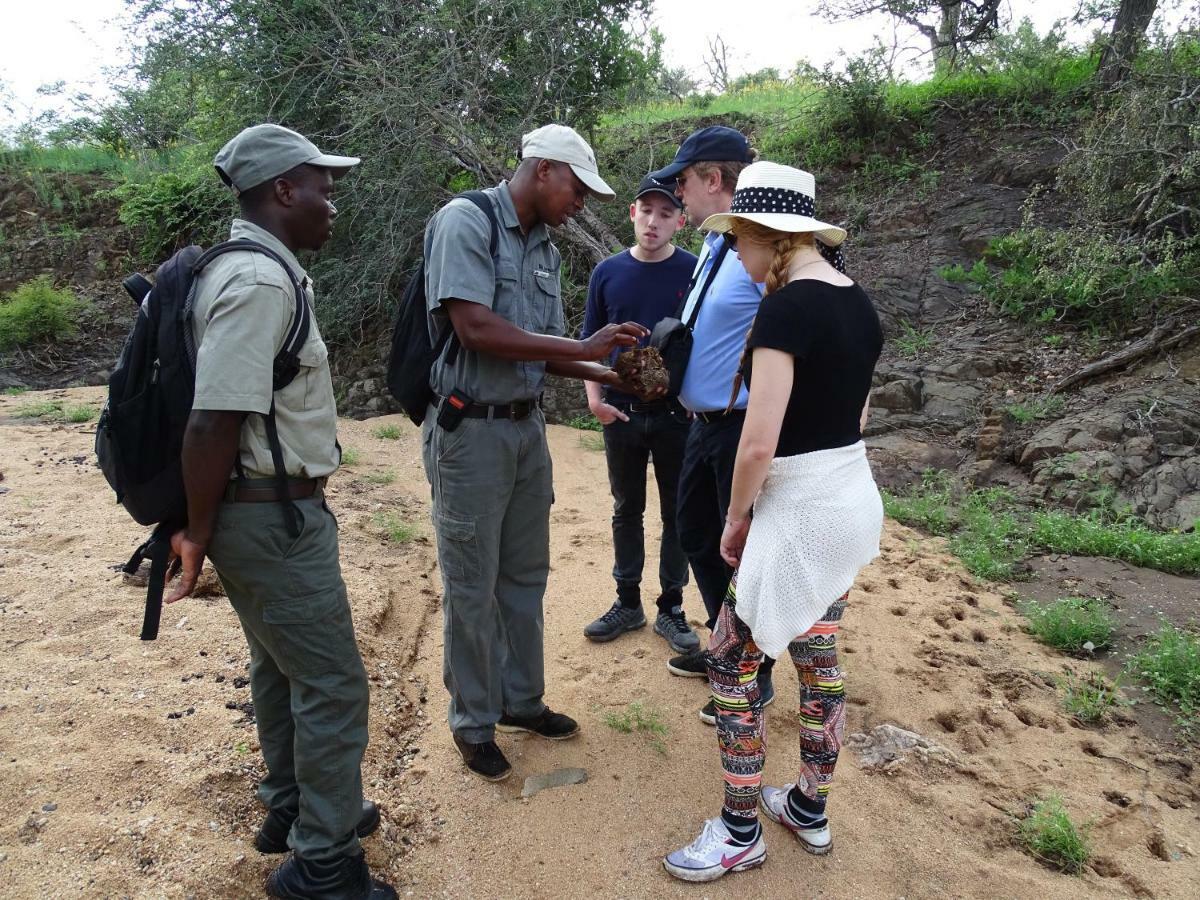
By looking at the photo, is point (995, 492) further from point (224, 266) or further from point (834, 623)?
point (224, 266)

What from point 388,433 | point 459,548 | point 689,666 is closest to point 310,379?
point 459,548

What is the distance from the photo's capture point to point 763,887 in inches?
96.0

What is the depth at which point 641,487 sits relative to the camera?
3941 millimetres

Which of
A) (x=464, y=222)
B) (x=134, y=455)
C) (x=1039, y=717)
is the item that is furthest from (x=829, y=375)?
(x=1039, y=717)

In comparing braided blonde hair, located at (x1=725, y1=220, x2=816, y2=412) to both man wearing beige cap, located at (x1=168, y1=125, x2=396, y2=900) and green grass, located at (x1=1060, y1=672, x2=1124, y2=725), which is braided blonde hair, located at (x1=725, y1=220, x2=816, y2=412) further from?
green grass, located at (x1=1060, y1=672, x2=1124, y2=725)

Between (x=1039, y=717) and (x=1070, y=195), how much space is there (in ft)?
23.5

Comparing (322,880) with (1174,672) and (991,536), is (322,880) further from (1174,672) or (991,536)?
(991,536)

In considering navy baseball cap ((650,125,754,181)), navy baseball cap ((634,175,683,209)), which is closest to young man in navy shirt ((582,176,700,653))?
navy baseball cap ((634,175,683,209))

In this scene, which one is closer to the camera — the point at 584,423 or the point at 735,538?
the point at 735,538

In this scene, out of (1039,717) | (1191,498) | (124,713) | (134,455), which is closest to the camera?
(134,455)

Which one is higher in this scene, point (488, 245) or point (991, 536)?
point (488, 245)

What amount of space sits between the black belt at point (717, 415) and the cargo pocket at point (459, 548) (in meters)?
0.95

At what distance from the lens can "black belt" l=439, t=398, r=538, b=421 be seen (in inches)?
106

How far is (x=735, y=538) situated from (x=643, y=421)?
1319 mm
